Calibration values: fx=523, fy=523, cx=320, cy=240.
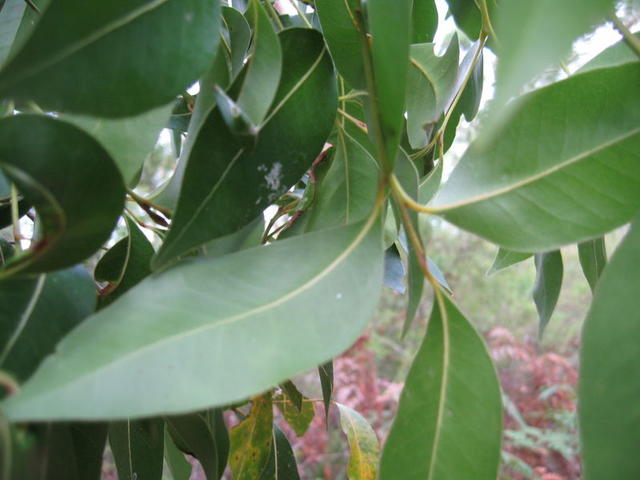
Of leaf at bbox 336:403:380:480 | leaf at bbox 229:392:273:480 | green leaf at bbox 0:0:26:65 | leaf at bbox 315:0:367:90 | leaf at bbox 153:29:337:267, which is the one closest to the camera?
leaf at bbox 153:29:337:267

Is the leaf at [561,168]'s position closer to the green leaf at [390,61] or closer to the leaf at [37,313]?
the green leaf at [390,61]

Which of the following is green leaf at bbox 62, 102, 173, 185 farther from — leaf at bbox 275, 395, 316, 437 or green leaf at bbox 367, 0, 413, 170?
leaf at bbox 275, 395, 316, 437

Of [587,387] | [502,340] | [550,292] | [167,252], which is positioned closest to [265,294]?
[167,252]

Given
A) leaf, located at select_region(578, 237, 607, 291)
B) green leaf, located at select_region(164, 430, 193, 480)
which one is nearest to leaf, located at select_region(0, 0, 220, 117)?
leaf, located at select_region(578, 237, 607, 291)

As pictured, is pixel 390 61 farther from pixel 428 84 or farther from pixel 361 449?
pixel 361 449

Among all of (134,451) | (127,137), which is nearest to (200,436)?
(134,451)

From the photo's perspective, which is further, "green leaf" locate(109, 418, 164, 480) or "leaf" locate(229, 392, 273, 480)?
"leaf" locate(229, 392, 273, 480)
